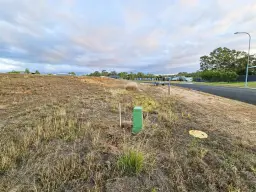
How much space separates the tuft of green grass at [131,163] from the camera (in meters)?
2.42

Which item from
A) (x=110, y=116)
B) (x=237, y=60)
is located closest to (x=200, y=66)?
(x=237, y=60)

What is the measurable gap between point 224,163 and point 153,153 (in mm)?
1227

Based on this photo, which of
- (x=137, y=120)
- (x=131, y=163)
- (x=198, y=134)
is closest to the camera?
(x=131, y=163)

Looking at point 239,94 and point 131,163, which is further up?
point 131,163

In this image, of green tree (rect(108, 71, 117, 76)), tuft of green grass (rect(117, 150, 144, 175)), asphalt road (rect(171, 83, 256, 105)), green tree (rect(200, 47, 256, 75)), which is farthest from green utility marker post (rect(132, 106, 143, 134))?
green tree (rect(108, 71, 117, 76))

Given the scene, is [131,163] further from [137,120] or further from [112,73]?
[112,73]

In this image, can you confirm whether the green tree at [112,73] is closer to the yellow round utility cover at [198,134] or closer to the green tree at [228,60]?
the green tree at [228,60]

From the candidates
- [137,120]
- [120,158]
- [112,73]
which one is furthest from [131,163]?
[112,73]

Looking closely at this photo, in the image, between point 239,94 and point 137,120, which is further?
point 239,94

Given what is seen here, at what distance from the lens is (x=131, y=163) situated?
8.14ft

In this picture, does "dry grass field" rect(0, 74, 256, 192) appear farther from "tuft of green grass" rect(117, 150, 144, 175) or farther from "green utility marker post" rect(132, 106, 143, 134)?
"green utility marker post" rect(132, 106, 143, 134)

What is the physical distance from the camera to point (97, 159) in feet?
8.82

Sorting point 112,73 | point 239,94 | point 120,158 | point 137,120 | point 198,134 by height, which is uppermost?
point 112,73

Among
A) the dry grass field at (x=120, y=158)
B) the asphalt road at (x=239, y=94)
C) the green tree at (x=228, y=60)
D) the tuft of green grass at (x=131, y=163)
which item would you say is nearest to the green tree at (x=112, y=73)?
the green tree at (x=228, y=60)
